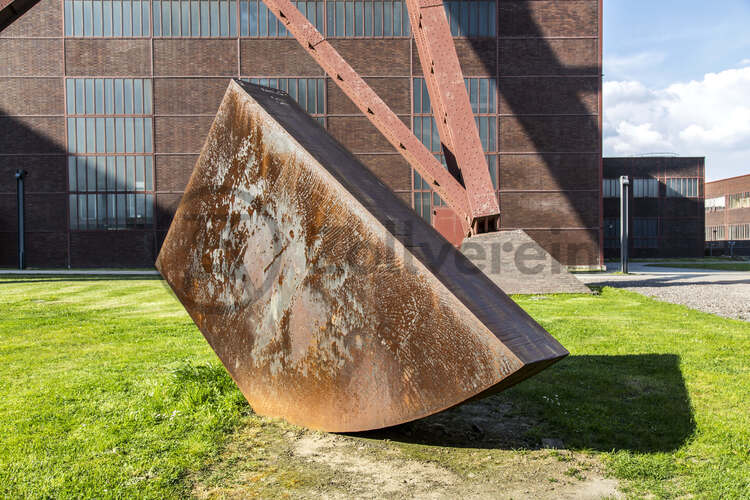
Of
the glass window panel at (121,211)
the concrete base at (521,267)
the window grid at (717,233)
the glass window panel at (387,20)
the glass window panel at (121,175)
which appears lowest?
the concrete base at (521,267)

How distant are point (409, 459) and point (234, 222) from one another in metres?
1.96

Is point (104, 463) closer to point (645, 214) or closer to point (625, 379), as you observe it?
point (625, 379)

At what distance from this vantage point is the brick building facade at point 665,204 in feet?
133

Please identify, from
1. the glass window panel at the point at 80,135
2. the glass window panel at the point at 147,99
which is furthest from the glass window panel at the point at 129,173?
the glass window panel at the point at 147,99

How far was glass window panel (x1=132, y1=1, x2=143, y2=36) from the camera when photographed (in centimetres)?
2584

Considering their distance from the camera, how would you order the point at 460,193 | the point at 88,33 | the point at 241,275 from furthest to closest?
the point at 88,33 < the point at 460,193 < the point at 241,275

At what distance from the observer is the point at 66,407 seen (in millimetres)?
4531

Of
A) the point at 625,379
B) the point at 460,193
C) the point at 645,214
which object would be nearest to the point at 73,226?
the point at 460,193

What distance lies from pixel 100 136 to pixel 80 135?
0.98 meters

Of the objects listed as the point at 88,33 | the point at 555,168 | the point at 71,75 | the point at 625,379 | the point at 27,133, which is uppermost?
the point at 88,33

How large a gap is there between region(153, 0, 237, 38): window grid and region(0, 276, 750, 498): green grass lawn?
20874mm

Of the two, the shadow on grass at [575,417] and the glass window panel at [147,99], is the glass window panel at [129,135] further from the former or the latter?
the shadow on grass at [575,417]

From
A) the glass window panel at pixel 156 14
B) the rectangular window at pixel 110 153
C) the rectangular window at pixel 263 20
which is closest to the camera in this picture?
the rectangular window at pixel 263 20

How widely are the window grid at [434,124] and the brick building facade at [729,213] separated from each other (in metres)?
33.6
